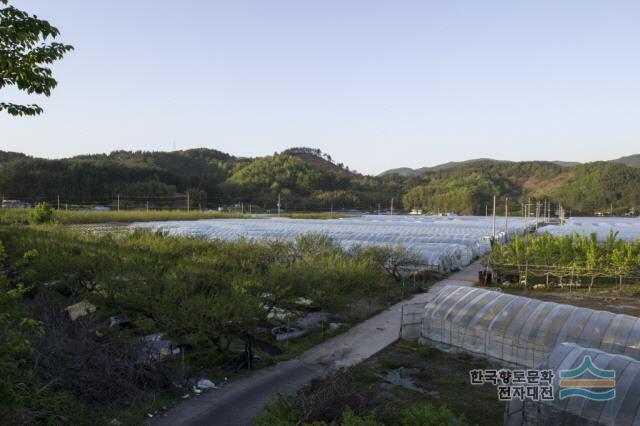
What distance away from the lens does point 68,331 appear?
46.4ft

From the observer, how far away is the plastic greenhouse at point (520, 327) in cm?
1420

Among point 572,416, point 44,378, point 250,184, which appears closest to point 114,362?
point 44,378

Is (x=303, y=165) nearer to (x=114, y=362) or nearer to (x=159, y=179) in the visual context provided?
(x=159, y=179)

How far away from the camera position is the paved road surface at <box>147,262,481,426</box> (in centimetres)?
1163

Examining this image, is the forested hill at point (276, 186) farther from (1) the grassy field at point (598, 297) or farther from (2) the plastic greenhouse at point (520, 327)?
(2) the plastic greenhouse at point (520, 327)

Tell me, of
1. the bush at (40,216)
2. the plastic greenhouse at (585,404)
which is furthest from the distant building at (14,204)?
the plastic greenhouse at (585,404)

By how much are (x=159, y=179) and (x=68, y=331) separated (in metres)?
96.1

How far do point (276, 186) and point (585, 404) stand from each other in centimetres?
11599

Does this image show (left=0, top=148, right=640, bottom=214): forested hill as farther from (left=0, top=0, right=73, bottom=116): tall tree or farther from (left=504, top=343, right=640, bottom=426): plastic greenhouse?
(left=504, top=343, right=640, bottom=426): plastic greenhouse

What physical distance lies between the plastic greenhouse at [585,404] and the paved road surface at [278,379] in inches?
230

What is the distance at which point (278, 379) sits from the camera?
14258 millimetres

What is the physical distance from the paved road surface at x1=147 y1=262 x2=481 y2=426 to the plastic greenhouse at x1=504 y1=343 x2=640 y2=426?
5.83 m

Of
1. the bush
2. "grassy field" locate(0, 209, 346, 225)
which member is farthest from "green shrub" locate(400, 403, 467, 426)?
"grassy field" locate(0, 209, 346, 225)

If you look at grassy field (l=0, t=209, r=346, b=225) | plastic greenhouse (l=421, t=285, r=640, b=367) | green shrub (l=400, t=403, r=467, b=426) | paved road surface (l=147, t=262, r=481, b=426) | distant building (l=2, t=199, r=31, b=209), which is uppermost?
distant building (l=2, t=199, r=31, b=209)
